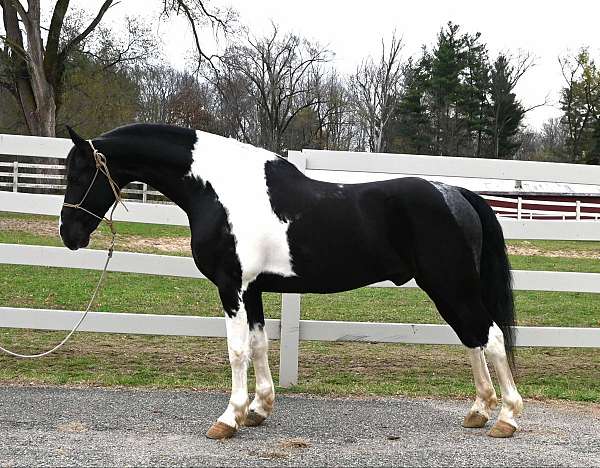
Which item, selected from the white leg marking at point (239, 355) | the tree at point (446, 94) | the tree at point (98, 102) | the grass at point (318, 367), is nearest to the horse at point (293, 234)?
the white leg marking at point (239, 355)

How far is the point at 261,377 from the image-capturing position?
4.41 meters

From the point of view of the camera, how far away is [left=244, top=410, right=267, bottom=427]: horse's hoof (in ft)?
14.0

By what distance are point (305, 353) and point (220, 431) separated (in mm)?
3001

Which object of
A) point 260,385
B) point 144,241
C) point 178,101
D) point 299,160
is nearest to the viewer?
point 260,385

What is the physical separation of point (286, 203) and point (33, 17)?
834 inches

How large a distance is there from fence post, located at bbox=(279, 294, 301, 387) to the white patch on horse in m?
1.33

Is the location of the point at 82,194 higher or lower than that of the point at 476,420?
higher

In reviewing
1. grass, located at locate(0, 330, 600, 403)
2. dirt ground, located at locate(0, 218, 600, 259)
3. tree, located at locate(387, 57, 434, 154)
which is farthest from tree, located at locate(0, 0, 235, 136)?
tree, located at locate(387, 57, 434, 154)

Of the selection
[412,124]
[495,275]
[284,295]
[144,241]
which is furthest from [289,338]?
[412,124]

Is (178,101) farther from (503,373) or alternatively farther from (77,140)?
(503,373)

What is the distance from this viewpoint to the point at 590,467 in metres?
3.46

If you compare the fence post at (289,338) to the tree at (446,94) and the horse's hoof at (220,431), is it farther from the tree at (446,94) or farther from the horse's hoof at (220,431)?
the tree at (446,94)

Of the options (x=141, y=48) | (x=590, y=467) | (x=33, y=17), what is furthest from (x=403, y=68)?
(x=590, y=467)

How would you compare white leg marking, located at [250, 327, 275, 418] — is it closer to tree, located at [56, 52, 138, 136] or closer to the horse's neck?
the horse's neck
